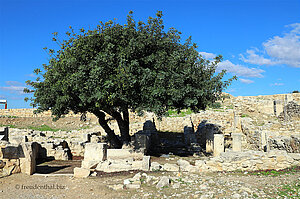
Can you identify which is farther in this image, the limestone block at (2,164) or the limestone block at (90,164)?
the limestone block at (90,164)

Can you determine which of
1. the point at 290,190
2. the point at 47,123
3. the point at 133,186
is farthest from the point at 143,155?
the point at 47,123

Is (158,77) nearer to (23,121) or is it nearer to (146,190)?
(146,190)

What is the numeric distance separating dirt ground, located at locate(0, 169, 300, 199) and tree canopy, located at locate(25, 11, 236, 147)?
3407mm

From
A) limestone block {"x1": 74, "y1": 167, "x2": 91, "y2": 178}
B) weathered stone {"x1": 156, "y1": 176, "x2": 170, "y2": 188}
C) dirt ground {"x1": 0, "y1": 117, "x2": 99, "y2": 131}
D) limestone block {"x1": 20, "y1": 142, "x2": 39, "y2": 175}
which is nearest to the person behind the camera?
weathered stone {"x1": 156, "y1": 176, "x2": 170, "y2": 188}

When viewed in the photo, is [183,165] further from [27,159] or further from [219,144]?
[27,159]

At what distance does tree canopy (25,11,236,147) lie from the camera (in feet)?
35.6

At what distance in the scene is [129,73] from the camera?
1062 cm

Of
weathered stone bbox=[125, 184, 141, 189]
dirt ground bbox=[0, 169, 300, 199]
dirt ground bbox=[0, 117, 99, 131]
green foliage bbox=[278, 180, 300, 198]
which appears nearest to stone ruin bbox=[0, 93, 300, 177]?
dirt ground bbox=[0, 169, 300, 199]

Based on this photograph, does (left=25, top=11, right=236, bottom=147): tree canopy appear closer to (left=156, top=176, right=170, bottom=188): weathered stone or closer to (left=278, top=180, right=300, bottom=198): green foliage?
(left=156, top=176, right=170, bottom=188): weathered stone

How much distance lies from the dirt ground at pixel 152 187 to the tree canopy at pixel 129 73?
11.2 feet

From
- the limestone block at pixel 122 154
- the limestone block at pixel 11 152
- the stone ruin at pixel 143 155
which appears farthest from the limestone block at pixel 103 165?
the limestone block at pixel 11 152

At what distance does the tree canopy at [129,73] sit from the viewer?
1084cm

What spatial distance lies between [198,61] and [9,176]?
1052 centimetres

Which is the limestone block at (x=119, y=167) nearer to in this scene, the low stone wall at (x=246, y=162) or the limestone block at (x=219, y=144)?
the low stone wall at (x=246, y=162)
